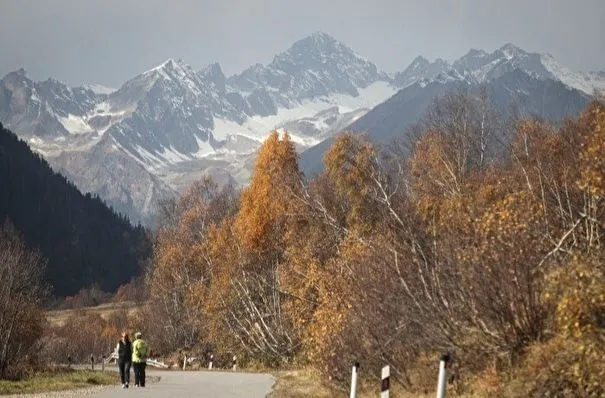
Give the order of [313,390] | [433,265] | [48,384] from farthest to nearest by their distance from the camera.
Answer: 1. [48,384]
2. [313,390]
3. [433,265]

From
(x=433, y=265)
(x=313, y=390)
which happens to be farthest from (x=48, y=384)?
(x=433, y=265)

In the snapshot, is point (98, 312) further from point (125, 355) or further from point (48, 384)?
point (125, 355)

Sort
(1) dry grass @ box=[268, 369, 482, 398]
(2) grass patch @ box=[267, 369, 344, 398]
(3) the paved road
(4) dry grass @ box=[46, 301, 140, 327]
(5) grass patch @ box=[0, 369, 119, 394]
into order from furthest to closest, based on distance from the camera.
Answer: (4) dry grass @ box=[46, 301, 140, 327] → (5) grass patch @ box=[0, 369, 119, 394] → (3) the paved road → (2) grass patch @ box=[267, 369, 344, 398] → (1) dry grass @ box=[268, 369, 482, 398]

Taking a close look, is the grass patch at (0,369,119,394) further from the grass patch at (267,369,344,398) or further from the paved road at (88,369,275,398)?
the grass patch at (267,369,344,398)

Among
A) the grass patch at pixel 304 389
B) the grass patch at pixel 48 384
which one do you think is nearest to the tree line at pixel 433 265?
the grass patch at pixel 304 389

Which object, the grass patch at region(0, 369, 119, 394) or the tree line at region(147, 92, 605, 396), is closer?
the tree line at region(147, 92, 605, 396)

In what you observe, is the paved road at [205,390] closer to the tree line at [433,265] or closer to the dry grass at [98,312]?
the tree line at [433,265]

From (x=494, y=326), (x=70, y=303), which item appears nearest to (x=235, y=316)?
(x=494, y=326)

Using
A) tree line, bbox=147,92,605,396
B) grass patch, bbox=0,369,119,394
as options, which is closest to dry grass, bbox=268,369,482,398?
tree line, bbox=147,92,605,396

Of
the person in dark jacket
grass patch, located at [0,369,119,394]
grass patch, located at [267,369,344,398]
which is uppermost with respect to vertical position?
the person in dark jacket

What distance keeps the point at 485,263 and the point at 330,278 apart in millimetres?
12828

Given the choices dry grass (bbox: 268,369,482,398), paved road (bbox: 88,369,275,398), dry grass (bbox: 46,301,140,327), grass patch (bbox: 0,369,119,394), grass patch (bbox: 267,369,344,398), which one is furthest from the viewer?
dry grass (bbox: 46,301,140,327)

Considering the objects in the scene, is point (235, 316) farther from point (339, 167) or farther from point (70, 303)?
point (70, 303)

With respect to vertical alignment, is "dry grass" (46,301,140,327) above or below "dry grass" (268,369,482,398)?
above
